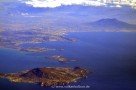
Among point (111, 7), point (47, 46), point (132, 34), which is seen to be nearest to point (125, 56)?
point (132, 34)

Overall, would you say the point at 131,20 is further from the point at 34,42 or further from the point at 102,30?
the point at 34,42

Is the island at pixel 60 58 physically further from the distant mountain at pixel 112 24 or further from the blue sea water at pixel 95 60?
the distant mountain at pixel 112 24

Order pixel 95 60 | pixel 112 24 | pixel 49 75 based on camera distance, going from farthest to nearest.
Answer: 1. pixel 112 24
2. pixel 95 60
3. pixel 49 75

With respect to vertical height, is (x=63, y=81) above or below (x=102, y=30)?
below

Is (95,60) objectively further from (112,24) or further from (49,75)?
(49,75)

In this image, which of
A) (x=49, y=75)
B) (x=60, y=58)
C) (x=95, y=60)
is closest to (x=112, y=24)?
(x=95, y=60)

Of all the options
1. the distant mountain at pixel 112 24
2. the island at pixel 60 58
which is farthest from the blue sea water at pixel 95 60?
the distant mountain at pixel 112 24

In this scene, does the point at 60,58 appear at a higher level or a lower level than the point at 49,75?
higher
